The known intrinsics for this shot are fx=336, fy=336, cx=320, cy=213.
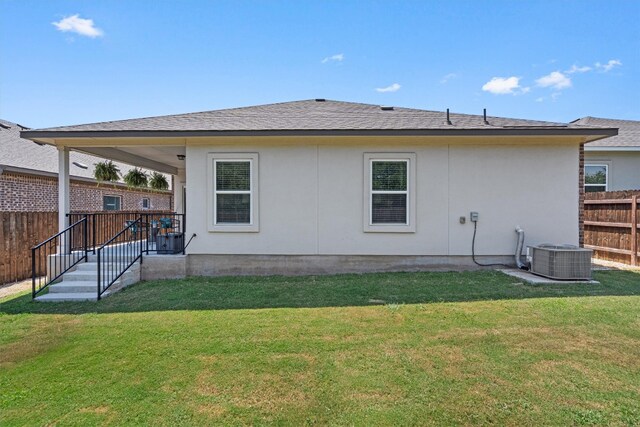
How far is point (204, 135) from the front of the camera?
23.2 feet

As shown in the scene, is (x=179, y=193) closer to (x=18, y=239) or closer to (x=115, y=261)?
(x=18, y=239)

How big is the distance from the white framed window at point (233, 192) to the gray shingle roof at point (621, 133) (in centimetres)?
1167

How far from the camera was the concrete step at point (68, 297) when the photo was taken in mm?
5867

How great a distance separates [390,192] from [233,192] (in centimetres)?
348

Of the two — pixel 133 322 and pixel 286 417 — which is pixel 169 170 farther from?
pixel 286 417

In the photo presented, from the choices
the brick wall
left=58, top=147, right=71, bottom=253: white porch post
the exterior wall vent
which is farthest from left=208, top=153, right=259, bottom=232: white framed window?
the brick wall

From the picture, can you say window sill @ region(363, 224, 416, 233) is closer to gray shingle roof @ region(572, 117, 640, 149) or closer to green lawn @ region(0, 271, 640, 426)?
green lawn @ region(0, 271, 640, 426)

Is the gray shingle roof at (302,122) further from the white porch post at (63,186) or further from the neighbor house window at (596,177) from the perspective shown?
the neighbor house window at (596,177)

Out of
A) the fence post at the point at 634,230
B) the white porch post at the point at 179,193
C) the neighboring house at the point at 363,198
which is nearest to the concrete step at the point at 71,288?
the neighboring house at the point at 363,198

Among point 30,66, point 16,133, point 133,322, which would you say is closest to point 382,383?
point 133,322

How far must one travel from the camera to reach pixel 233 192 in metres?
7.49

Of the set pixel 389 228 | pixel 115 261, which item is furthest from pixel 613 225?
pixel 115 261

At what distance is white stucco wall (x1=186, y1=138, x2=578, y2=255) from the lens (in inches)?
290

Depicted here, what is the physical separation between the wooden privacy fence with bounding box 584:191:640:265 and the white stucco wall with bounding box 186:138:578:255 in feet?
7.83
